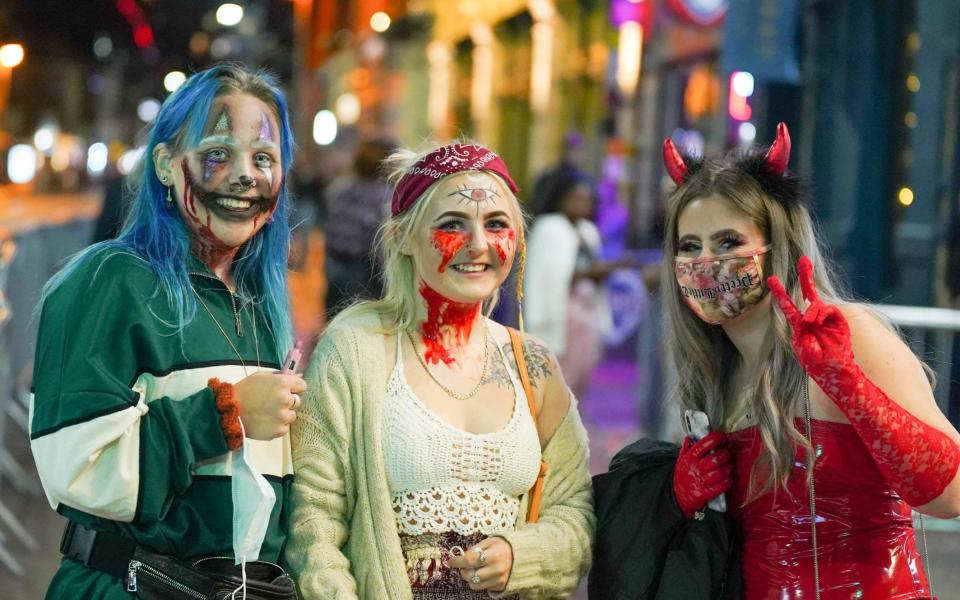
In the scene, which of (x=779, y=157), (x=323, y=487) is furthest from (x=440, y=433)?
(x=779, y=157)

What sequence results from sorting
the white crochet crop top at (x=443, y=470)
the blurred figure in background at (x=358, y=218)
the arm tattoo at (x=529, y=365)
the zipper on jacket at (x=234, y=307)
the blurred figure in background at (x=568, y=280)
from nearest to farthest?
the zipper on jacket at (x=234, y=307) → the white crochet crop top at (x=443, y=470) → the arm tattoo at (x=529, y=365) → the blurred figure in background at (x=358, y=218) → the blurred figure in background at (x=568, y=280)

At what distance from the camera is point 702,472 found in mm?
3283

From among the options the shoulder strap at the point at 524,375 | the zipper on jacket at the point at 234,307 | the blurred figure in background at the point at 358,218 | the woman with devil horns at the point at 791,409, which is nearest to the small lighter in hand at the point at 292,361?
the zipper on jacket at the point at 234,307

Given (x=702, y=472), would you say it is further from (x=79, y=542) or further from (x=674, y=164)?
(x=79, y=542)

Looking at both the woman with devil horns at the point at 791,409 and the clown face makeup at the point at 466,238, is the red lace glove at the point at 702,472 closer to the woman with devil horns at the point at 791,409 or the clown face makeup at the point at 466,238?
the woman with devil horns at the point at 791,409

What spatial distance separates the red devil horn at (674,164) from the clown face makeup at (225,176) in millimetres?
1132

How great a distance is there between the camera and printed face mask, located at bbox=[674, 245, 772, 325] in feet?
10.8

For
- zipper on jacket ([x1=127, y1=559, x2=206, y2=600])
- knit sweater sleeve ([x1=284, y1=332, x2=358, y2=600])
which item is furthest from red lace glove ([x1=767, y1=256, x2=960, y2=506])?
zipper on jacket ([x1=127, y1=559, x2=206, y2=600])

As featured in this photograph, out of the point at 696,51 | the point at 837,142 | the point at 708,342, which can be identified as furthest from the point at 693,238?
the point at 696,51

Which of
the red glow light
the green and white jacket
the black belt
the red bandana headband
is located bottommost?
the black belt

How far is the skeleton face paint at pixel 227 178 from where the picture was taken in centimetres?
312

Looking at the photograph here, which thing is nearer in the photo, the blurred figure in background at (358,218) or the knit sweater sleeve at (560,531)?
the knit sweater sleeve at (560,531)

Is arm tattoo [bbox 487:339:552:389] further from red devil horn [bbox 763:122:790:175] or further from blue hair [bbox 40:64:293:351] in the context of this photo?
red devil horn [bbox 763:122:790:175]

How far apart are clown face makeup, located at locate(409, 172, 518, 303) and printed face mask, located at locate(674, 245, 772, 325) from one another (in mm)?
516
